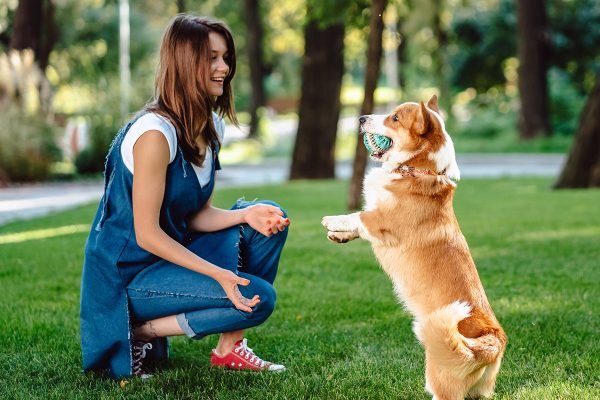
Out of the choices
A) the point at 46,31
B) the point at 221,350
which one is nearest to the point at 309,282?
the point at 221,350

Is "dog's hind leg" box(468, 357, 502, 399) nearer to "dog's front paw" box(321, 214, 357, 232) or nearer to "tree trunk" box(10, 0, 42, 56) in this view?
"dog's front paw" box(321, 214, 357, 232)

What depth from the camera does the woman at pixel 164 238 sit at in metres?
3.63

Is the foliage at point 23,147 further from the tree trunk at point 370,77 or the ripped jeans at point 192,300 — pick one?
the ripped jeans at point 192,300

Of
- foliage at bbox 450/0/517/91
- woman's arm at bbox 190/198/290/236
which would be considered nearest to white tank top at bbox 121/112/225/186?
woman's arm at bbox 190/198/290/236

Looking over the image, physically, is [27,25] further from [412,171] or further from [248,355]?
[412,171]

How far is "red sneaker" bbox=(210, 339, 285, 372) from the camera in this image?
4.06m

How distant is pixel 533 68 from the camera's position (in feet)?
71.4

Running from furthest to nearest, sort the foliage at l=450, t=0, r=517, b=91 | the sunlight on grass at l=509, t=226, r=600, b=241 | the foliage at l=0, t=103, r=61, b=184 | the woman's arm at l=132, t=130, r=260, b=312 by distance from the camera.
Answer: the foliage at l=450, t=0, r=517, b=91 < the foliage at l=0, t=103, r=61, b=184 < the sunlight on grass at l=509, t=226, r=600, b=241 < the woman's arm at l=132, t=130, r=260, b=312

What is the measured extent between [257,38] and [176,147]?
24.5m

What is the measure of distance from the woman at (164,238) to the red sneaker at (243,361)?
25 centimetres

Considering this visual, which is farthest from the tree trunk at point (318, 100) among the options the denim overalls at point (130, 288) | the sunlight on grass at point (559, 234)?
the denim overalls at point (130, 288)

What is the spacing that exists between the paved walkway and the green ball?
23.1 ft

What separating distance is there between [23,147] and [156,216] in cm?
1269

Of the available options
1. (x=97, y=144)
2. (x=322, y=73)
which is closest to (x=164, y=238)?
(x=322, y=73)
